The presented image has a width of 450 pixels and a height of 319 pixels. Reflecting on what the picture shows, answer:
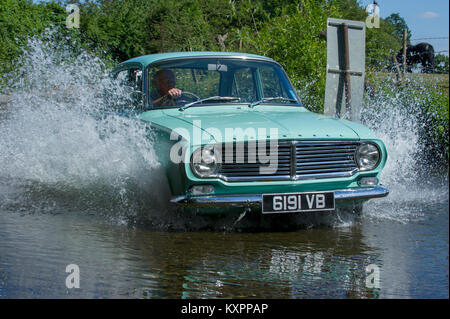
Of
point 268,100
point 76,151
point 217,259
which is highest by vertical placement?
point 268,100

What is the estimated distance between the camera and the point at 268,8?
118 feet

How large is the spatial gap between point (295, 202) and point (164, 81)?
216cm

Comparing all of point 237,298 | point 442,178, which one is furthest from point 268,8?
point 237,298

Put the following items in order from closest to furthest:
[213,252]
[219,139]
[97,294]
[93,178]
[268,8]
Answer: [97,294]
[213,252]
[219,139]
[93,178]
[268,8]

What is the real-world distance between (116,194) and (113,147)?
484mm

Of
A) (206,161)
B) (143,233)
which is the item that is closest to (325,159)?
(206,161)

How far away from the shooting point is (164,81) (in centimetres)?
650

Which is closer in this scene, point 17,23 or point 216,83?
point 216,83

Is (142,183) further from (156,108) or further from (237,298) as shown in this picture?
(237,298)

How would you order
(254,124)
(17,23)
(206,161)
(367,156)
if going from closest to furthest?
(206,161), (254,124), (367,156), (17,23)

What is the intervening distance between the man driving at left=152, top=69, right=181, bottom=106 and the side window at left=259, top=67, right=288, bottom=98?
1.05 meters

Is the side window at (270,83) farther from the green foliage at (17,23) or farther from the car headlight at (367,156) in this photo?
the green foliage at (17,23)

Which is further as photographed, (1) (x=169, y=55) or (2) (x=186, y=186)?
(1) (x=169, y=55)

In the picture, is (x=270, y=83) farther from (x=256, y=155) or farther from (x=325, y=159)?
(x=256, y=155)
